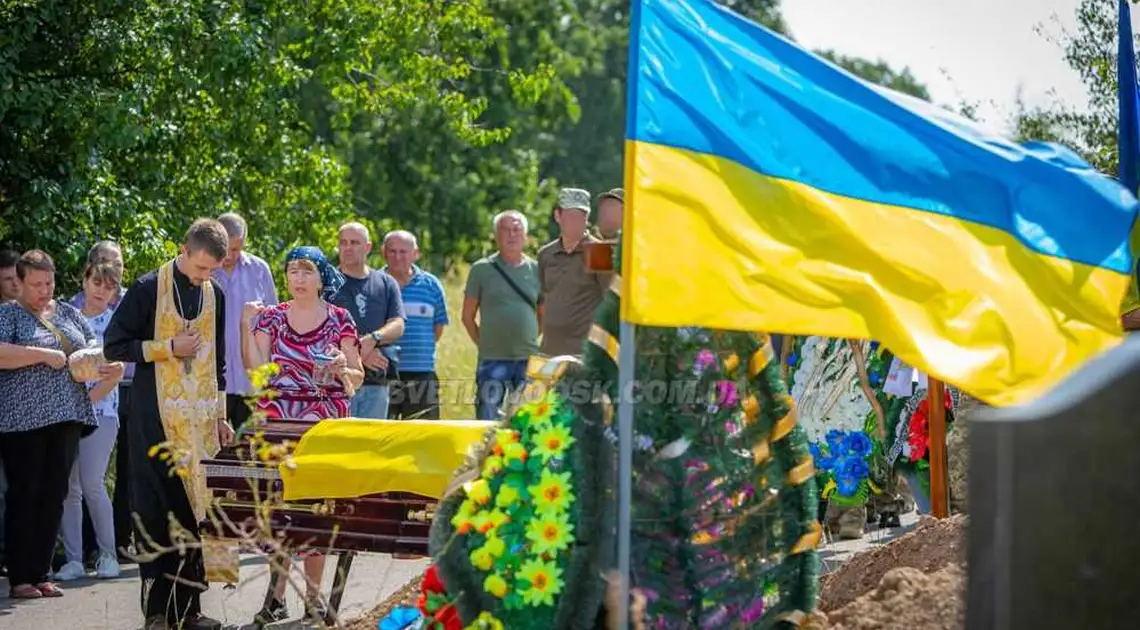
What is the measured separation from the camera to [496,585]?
5.71 meters

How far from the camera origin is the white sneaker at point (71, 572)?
10594mm

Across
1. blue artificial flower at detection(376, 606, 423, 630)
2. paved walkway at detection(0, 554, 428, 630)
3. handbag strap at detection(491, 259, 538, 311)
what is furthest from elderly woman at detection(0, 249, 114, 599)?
blue artificial flower at detection(376, 606, 423, 630)

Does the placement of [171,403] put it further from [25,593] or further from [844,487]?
[844,487]

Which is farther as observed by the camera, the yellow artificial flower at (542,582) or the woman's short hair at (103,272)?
the woman's short hair at (103,272)

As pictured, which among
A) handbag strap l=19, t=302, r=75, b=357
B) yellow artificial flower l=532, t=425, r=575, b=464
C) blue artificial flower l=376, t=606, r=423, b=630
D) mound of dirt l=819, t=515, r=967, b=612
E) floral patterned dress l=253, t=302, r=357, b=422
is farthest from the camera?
handbag strap l=19, t=302, r=75, b=357

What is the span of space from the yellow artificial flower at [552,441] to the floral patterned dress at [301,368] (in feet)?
11.8

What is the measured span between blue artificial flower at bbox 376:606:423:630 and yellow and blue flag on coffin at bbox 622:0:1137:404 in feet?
7.11

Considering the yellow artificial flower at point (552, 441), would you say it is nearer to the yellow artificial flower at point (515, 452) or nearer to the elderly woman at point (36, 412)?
the yellow artificial flower at point (515, 452)

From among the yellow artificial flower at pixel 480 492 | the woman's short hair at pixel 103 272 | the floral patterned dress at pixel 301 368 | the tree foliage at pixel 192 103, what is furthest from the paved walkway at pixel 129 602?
the tree foliage at pixel 192 103

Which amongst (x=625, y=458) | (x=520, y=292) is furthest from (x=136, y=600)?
(x=625, y=458)

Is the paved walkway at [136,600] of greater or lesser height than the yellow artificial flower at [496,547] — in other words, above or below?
below

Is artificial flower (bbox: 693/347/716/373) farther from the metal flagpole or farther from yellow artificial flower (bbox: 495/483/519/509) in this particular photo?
yellow artificial flower (bbox: 495/483/519/509)

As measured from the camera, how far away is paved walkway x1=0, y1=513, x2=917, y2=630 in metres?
8.95

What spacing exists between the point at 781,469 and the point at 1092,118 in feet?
37.6
